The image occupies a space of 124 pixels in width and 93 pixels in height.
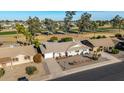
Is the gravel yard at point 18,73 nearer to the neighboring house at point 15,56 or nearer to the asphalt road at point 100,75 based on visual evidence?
the neighboring house at point 15,56

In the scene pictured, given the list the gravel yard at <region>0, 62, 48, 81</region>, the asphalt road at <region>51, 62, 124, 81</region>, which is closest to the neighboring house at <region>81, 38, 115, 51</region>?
the asphalt road at <region>51, 62, 124, 81</region>

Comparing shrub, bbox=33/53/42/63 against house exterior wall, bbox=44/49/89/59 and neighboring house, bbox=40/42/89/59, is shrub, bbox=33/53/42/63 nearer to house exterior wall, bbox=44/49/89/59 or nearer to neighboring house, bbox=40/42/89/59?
neighboring house, bbox=40/42/89/59

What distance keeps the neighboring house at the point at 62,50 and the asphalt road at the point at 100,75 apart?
7.95 m

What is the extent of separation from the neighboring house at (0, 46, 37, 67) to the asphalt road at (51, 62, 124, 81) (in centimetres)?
913

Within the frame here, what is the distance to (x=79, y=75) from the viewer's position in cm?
2219

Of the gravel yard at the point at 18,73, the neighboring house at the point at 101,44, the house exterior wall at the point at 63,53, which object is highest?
the neighboring house at the point at 101,44

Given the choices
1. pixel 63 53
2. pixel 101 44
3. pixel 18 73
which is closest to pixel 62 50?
pixel 63 53

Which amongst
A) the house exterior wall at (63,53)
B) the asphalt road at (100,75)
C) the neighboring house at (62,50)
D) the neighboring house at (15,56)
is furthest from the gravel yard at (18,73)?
the neighboring house at (62,50)

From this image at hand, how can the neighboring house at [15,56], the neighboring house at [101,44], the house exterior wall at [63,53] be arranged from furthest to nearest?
the neighboring house at [101,44] → the house exterior wall at [63,53] → the neighboring house at [15,56]

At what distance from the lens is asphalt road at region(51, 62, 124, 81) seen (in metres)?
20.5

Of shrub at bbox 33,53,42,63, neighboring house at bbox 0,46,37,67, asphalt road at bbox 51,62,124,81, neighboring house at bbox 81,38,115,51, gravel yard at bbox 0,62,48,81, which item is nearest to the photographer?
asphalt road at bbox 51,62,124,81

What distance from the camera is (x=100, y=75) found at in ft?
70.9

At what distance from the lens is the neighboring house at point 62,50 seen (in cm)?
3050
